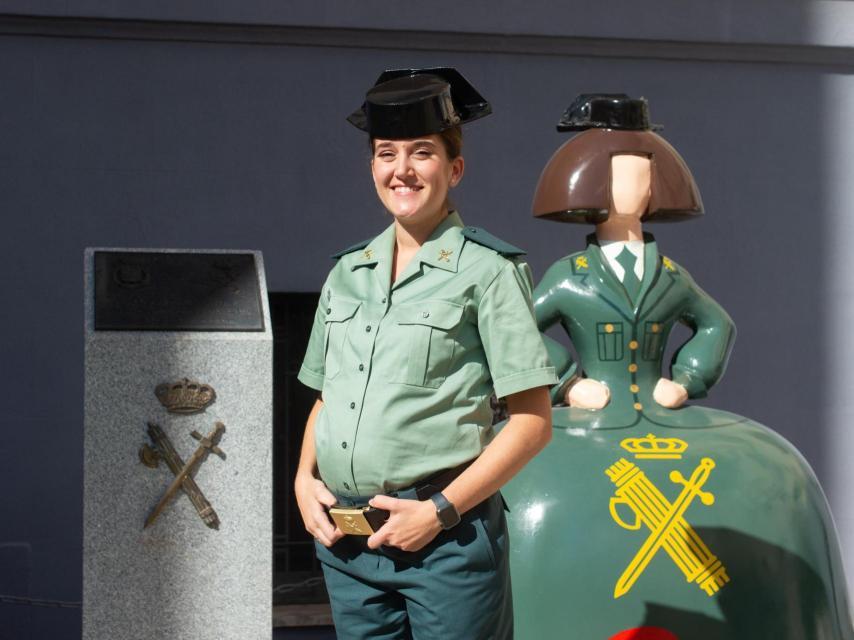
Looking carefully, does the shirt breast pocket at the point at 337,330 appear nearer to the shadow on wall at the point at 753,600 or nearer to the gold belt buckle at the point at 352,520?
the gold belt buckle at the point at 352,520

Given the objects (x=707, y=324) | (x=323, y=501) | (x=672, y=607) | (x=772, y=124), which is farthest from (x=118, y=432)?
(x=772, y=124)

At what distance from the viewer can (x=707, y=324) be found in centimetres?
482

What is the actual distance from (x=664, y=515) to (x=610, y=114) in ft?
4.88

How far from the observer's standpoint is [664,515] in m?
4.31

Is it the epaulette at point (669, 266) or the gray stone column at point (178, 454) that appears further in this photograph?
the epaulette at point (669, 266)

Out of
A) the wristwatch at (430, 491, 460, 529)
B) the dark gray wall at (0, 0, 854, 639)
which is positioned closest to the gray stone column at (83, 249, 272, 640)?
the wristwatch at (430, 491, 460, 529)

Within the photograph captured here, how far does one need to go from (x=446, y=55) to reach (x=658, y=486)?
348 cm

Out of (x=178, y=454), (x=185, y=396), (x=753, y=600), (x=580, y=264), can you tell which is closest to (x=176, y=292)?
(x=185, y=396)

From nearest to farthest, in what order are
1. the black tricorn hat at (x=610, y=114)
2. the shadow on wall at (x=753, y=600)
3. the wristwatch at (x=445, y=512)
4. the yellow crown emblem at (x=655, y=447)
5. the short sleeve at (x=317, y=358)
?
the wristwatch at (x=445, y=512) → the short sleeve at (x=317, y=358) → the shadow on wall at (x=753, y=600) → the yellow crown emblem at (x=655, y=447) → the black tricorn hat at (x=610, y=114)

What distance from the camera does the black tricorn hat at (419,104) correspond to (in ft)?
8.98

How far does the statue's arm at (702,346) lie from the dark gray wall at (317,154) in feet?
7.86

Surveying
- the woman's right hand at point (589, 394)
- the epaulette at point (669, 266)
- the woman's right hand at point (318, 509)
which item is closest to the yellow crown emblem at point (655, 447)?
the woman's right hand at point (589, 394)

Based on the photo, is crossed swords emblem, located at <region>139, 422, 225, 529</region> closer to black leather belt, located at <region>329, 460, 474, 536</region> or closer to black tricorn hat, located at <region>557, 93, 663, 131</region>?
black leather belt, located at <region>329, 460, 474, 536</region>

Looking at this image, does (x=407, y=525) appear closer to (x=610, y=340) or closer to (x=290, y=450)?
(x=610, y=340)
